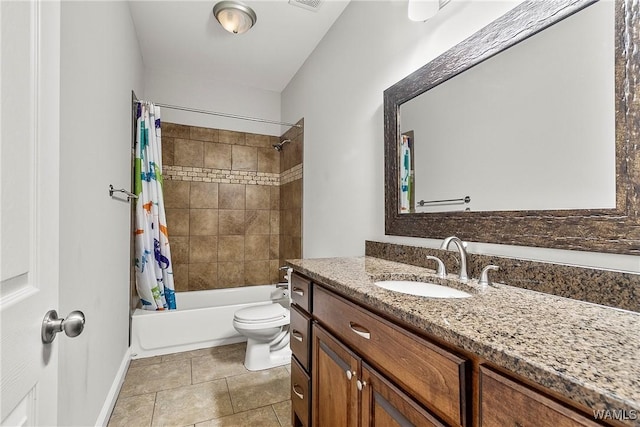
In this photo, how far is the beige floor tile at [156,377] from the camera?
6.23 feet

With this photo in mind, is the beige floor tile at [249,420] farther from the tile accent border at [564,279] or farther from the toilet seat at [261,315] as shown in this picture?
Result: the tile accent border at [564,279]

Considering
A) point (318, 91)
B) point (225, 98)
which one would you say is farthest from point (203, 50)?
point (318, 91)

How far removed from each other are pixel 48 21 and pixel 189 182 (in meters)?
2.72

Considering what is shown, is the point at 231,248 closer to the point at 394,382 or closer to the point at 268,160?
the point at 268,160

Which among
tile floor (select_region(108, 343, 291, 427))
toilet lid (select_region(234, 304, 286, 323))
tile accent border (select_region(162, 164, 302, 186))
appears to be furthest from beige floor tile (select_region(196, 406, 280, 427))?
tile accent border (select_region(162, 164, 302, 186))

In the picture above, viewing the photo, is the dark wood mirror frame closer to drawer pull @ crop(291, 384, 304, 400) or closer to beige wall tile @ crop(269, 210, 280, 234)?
drawer pull @ crop(291, 384, 304, 400)

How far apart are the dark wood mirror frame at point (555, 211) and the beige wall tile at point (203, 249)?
2.36 metres

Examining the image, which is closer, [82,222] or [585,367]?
[585,367]

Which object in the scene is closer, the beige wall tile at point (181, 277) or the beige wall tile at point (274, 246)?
the beige wall tile at point (181, 277)

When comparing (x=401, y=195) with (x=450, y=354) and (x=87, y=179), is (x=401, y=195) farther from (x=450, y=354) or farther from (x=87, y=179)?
(x=87, y=179)

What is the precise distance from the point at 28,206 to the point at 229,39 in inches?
96.7

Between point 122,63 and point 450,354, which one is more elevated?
point 122,63

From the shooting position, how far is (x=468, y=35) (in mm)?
1220

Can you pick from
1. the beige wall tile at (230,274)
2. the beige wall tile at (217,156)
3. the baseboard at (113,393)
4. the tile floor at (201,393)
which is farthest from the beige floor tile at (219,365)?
the beige wall tile at (217,156)
